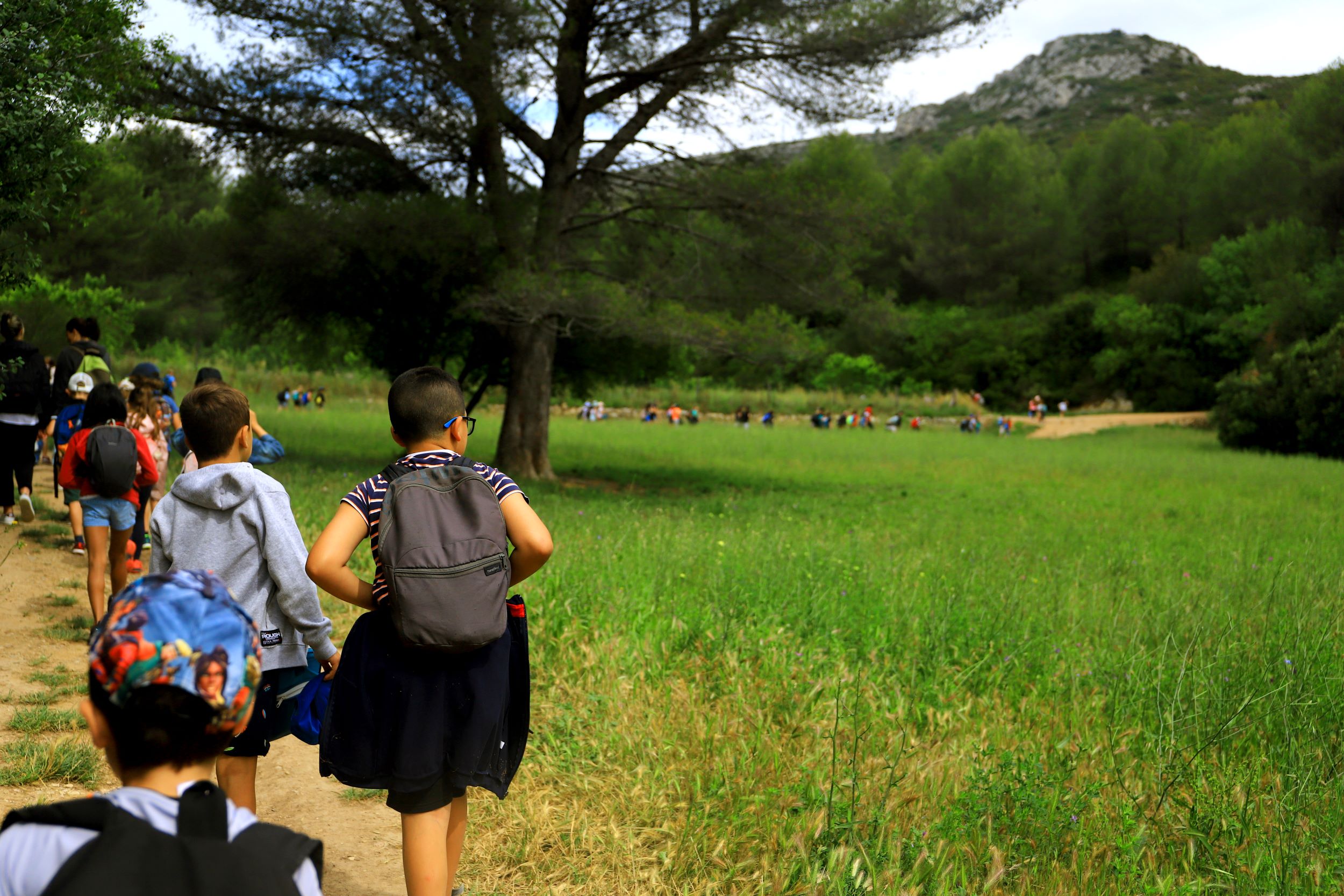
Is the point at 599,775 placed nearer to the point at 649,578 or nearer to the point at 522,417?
the point at 649,578

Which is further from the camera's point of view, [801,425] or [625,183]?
[801,425]

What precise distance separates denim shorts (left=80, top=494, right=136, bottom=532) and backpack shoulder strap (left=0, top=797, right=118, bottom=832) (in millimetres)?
5130

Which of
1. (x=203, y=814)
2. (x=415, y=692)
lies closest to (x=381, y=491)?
(x=415, y=692)

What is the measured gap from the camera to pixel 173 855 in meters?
1.36

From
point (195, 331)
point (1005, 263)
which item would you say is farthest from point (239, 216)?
point (1005, 263)

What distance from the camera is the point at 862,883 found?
3.22 meters

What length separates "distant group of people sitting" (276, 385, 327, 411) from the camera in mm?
44750

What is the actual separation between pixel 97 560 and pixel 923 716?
15.7 ft

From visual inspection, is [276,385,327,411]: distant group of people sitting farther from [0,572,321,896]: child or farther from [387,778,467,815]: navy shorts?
[0,572,321,896]: child

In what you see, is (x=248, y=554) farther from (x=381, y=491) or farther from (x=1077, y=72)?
(x=1077, y=72)

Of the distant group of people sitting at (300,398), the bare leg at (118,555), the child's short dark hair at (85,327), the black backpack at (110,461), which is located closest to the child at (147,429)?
the bare leg at (118,555)

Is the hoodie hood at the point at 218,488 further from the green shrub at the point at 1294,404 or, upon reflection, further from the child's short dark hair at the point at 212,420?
the green shrub at the point at 1294,404

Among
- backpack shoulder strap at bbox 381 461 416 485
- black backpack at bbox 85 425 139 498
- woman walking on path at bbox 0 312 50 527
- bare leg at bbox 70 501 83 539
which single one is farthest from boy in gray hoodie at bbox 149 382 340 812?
woman walking on path at bbox 0 312 50 527

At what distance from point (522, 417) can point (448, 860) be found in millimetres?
14796
